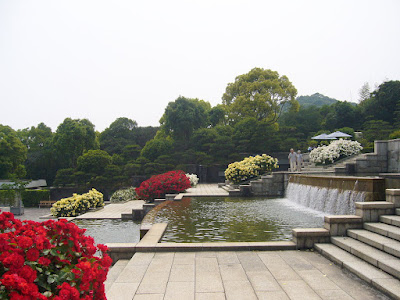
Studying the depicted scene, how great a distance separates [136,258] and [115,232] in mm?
4309

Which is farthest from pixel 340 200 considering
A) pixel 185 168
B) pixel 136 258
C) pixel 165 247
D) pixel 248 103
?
pixel 248 103

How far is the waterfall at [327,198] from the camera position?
288 inches

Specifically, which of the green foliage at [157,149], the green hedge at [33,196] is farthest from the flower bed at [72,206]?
the green hedge at [33,196]

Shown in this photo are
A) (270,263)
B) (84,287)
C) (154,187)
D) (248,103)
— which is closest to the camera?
(84,287)

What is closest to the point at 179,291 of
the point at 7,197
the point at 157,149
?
the point at 157,149

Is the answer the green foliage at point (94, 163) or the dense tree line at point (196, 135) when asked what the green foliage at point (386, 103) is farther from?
the green foliage at point (94, 163)

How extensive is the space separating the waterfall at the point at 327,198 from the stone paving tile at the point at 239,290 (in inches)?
175

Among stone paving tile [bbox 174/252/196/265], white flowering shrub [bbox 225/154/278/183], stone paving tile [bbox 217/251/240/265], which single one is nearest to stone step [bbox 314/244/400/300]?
stone paving tile [bbox 217/251/240/265]

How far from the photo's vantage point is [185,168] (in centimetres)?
2422

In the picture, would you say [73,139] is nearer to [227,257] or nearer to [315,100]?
[227,257]

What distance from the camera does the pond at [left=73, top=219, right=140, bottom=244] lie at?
7.78 m

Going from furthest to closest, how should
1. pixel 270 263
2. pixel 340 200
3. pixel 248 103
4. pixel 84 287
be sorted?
pixel 248 103
pixel 340 200
pixel 270 263
pixel 84 287

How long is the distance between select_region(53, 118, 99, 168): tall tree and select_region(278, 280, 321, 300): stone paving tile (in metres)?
33.7

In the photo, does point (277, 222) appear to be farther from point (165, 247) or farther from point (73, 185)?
point (73, 185)
